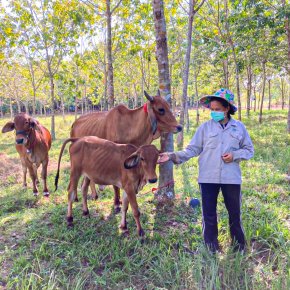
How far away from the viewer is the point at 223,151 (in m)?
3.23

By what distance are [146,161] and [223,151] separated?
0.89 m

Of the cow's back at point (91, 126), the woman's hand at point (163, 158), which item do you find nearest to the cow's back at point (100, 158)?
the woman's hand at point (163, 158)

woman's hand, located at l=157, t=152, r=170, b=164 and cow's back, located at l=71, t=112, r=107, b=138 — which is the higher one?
cow's back, located at l=71, t=112, r=107, b=138

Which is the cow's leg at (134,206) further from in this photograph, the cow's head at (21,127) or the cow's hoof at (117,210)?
the cow's head at (21,127)

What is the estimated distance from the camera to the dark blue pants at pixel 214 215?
331 centimetres

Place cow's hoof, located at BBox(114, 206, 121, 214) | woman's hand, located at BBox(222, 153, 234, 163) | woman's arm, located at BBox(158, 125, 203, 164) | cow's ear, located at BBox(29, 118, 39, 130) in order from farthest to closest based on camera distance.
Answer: cow's ear, located at BBox(29, 118, 39, 130) → cow's hoof, located at BBox(114, 206, 121, 214) → woman's arm, located at BBox(158, 125, 203, 164) → woman's hand, located at BBox(222, 153, 234, 163)

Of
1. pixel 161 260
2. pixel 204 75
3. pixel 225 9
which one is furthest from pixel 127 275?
pixel 204 75

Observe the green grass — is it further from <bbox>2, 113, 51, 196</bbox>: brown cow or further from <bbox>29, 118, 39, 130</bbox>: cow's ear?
<bbox>29, 118, 39, 130</bbox>: cow's ear

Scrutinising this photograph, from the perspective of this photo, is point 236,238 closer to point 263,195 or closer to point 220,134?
point 220,134

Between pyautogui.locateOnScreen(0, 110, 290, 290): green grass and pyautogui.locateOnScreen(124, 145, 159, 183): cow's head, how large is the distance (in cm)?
86

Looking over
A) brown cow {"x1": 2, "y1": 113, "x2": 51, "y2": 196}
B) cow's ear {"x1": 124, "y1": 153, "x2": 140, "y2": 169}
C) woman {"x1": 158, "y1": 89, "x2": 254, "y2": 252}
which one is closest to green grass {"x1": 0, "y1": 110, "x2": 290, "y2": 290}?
woman {"x1": 158, "y1": 89, "x2": 254, "y2": 252}

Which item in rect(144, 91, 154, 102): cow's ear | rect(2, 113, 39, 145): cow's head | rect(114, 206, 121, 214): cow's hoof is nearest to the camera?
rect(144, 91, 154, 102): cow's ear

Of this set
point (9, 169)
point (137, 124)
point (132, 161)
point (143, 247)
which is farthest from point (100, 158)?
point (9, 169)

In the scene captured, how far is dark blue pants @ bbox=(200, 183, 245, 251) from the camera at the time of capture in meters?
3.31
